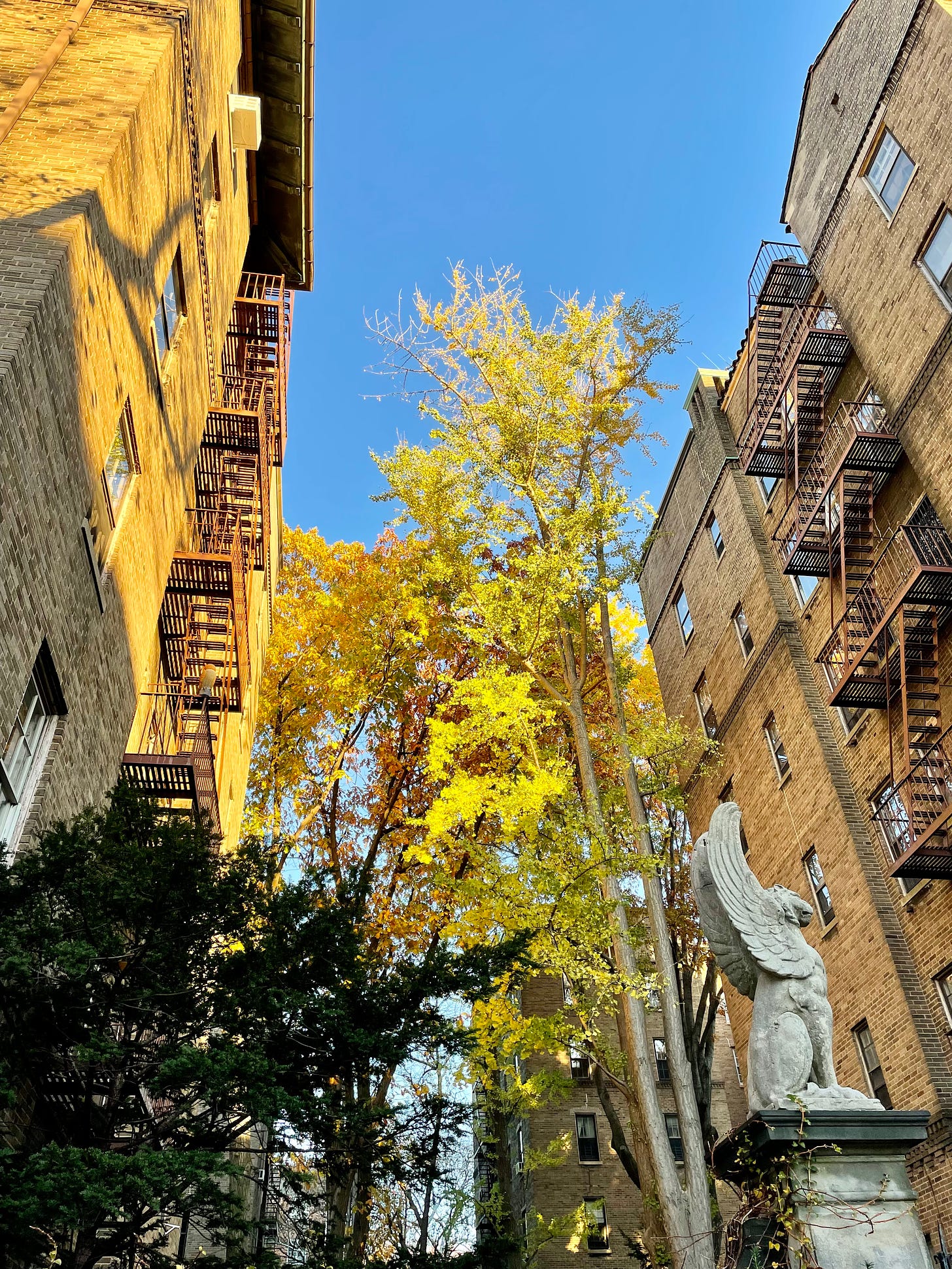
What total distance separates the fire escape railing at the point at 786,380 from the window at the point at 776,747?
5.55 m

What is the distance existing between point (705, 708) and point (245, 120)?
17.2 m

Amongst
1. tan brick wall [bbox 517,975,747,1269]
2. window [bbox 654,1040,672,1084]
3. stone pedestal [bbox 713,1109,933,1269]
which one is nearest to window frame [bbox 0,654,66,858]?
stone pedestal [bbox 713,1109,933,1269]

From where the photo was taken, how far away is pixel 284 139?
20.1m

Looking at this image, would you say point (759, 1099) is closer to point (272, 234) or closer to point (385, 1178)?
point (385, 1178)

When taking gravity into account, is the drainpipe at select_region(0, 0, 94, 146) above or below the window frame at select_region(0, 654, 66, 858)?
above

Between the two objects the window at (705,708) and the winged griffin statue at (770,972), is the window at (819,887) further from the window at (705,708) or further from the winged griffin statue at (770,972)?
the winged griffin statue at (770,972)

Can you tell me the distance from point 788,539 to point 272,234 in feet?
42.7

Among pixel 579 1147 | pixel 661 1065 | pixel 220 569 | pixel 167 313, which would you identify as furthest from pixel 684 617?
pixel 167 313

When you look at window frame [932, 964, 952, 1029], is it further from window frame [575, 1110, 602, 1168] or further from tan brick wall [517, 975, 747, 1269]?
window frame [575, 1110, 602, 1168]

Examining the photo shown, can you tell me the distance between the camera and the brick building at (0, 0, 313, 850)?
9203 millimetres

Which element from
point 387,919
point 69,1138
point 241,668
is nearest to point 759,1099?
point 69,1138

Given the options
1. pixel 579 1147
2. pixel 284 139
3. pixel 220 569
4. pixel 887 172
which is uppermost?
pixel 284 139

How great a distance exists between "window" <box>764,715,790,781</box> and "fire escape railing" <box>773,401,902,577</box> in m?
3.57

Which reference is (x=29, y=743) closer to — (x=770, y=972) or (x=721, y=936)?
(x=721, y=936)
